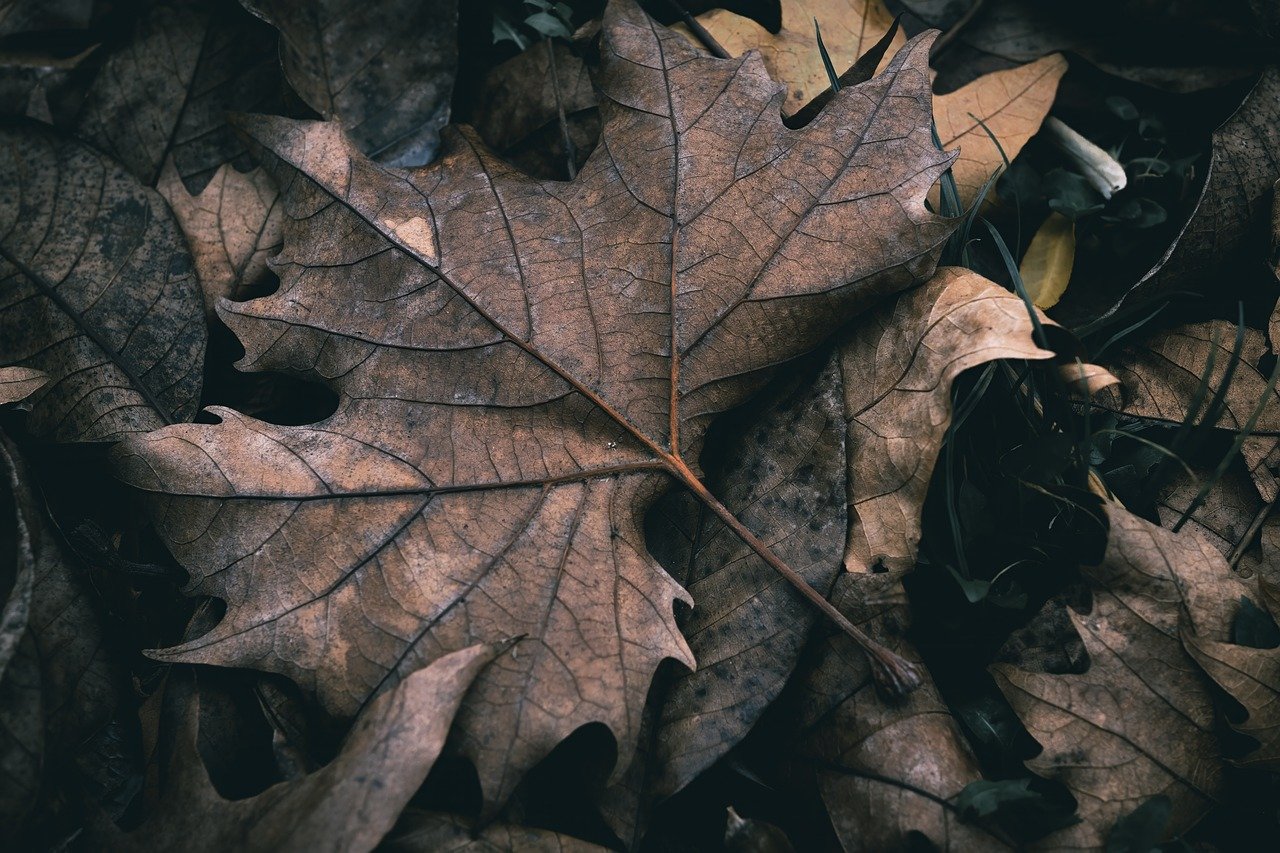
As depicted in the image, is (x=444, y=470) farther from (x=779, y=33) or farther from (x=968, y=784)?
(x=779, y=33)

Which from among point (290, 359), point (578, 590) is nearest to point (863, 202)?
point (578, 590)

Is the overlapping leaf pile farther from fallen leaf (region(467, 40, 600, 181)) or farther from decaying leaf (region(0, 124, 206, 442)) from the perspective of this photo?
fallen leaf (region(467, 40, 600, 181))

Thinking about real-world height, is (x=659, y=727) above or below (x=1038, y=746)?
above

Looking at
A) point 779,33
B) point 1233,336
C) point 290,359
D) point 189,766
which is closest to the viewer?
point 189,766

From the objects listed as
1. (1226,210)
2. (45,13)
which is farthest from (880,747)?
(45,13)

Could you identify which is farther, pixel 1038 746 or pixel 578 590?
pixel 1038 746

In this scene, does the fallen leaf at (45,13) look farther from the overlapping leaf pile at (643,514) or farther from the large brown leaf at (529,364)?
the large brown leaf at (529,364)

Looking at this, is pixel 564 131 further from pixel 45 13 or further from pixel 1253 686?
pixel 1253 686
